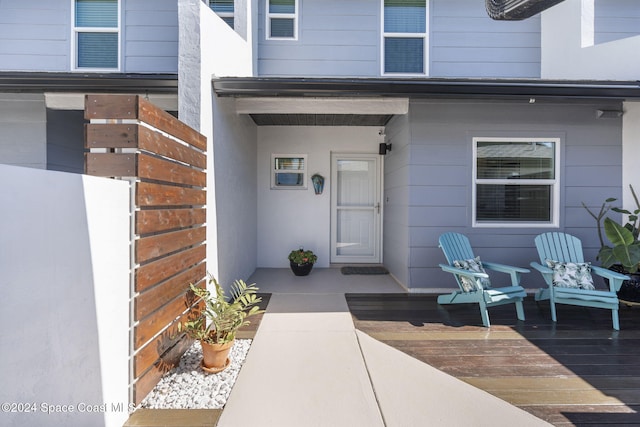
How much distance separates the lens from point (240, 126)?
443 centimetres

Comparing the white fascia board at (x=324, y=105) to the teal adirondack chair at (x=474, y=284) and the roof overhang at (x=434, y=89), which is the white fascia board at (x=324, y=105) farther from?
the teal adirondack chair at (x=474, y=284)

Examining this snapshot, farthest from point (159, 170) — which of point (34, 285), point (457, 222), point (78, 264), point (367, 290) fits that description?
point (457, 222)

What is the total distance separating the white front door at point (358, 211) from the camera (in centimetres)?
582

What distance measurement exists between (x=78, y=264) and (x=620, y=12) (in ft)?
26.7

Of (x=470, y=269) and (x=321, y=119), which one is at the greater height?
(x=321, y=119)

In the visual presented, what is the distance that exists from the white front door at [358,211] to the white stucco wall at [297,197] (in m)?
0.23

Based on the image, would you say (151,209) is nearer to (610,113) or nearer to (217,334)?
(217,334)

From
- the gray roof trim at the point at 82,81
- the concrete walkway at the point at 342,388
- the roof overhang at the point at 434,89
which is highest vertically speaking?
the gray roof trim at the point at 82,81

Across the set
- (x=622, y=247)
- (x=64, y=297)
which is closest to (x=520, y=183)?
(x=622, y=247)

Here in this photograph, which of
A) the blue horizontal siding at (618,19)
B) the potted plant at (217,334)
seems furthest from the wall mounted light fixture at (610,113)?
the potted plant at (217,334)

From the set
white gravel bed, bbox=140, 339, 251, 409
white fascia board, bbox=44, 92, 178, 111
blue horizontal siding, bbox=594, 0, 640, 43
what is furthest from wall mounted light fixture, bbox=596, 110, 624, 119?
white fascia board, bbox=44, 92, 178, 111

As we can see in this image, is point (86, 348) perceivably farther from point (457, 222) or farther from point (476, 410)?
point (457, 222)

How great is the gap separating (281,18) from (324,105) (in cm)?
251

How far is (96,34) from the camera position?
5.15 meters
